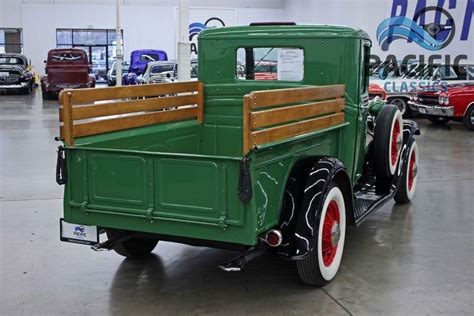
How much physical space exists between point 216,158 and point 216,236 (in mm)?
494

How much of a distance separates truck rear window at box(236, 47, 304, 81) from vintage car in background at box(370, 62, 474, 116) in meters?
10.8

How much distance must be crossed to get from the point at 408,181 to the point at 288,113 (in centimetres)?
342

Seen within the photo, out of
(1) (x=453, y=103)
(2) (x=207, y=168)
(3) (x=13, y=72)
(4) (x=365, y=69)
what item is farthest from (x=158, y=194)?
(3) (x=13, y=72)

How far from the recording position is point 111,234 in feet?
14.3

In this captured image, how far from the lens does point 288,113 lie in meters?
3.96

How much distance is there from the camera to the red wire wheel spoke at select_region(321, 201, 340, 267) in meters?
4.40

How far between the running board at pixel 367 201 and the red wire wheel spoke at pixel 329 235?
0.45 meters

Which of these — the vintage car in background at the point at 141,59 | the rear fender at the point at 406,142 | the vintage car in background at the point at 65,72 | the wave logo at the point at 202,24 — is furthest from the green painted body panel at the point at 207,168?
the wave logo at the point at 202,24

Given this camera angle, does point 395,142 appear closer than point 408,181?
Yes

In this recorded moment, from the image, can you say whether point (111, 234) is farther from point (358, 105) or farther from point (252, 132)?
point (358, 105)

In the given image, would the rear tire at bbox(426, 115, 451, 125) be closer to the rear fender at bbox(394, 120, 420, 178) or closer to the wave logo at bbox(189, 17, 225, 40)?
the rear fender at bbox(394, 120, 420, 178)

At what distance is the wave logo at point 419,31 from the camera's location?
19.2 metres

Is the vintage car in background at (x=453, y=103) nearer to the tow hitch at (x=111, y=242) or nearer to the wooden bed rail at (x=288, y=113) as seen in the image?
the wooden bed rail at (x=288, y=113)

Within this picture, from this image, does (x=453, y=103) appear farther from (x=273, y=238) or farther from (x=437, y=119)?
(x=273, y=238)
